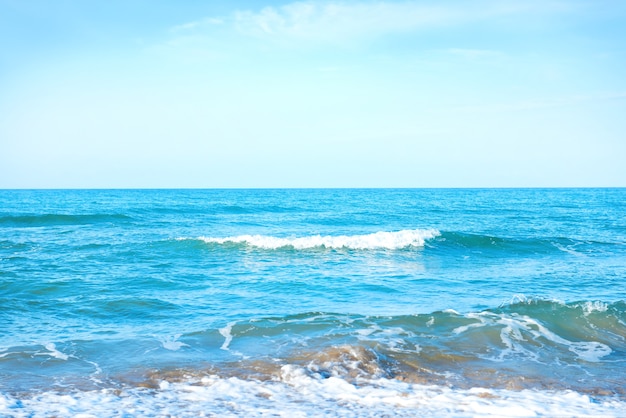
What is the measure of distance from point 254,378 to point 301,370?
28.9 inches

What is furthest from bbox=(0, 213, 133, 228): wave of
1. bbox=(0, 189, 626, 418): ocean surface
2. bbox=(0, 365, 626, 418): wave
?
bbox=(0, 365, 626, 418): wave

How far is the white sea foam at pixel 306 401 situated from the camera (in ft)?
19.9

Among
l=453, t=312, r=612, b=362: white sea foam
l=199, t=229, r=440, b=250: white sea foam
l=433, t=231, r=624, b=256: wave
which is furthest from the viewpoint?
l=199, t=229, r=440, b=250: white sea foam

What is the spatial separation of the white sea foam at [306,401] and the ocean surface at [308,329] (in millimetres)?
28

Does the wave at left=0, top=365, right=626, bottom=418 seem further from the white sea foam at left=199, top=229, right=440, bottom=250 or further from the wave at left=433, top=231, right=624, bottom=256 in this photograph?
the wave at left=433, top=231, right=624, bottom=256

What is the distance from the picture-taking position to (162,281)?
1417 centimetres

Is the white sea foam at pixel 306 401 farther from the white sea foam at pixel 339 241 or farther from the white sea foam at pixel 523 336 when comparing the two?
the white sea foam at pixel 339 241

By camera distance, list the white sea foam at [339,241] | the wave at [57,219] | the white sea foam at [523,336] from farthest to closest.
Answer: the wave at [57,219] < the white sea foam at [339,241] < the white sea foam at [523,336]

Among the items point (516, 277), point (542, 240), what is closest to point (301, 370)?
point (516, 277)

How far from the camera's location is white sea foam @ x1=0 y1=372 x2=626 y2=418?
607 cm

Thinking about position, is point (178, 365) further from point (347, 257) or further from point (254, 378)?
point (347, 257)

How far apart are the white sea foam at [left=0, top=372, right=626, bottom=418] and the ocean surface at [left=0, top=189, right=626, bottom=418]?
28 mm

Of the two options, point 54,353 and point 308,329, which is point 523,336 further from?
point 54,353

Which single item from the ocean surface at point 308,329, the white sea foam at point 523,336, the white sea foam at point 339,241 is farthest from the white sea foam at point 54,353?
the white sea foam at point 339,241
